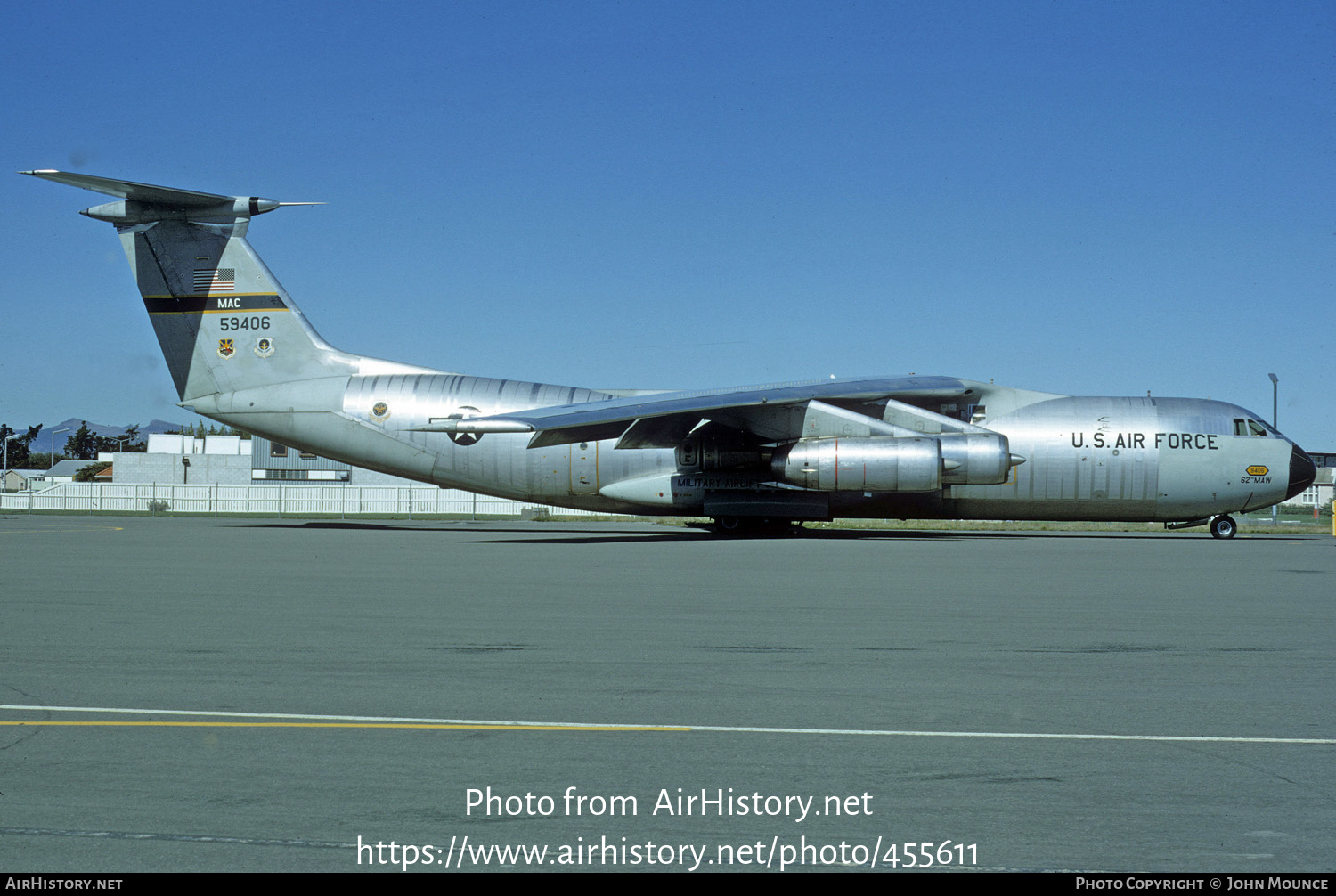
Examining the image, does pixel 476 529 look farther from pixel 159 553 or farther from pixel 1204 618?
pixel 1204 618

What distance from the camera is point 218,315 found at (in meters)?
26.5

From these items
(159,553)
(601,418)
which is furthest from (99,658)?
(601,418)

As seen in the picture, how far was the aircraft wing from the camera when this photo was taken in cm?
2230

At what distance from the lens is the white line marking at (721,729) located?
5.31 m

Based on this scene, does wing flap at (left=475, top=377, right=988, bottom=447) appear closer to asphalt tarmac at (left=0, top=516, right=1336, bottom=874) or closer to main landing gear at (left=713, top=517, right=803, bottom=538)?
main landing gear at (left=713, top=517, right=803, bottom=538)

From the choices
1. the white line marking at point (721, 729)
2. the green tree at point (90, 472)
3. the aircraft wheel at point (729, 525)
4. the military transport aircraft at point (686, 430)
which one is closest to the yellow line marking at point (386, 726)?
the white line marking at point (721, 729)

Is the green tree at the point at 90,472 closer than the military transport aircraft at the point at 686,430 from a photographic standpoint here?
No

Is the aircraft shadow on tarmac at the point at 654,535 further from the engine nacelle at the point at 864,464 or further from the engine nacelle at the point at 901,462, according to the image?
the engine nacelle at the point at 901,462

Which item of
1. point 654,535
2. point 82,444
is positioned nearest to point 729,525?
point 654,535

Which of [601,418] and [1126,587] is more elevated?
[601,418]

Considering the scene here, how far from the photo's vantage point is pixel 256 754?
4938 millimetres

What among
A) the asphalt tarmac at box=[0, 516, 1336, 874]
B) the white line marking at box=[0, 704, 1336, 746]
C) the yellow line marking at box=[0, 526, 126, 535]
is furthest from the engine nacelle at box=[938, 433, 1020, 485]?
the yellow line marking at box=[0, 526, 126, 535]

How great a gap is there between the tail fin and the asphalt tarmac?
15.2 m
